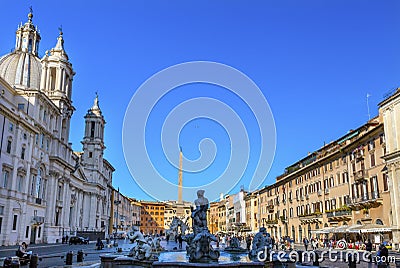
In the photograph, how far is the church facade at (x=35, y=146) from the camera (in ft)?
133

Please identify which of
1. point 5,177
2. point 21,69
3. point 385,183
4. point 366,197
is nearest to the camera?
point 385,183

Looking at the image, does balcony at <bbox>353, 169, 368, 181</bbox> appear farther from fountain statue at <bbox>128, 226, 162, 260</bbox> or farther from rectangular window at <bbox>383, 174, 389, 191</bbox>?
fountain statue at <bbox>128, 226, 162, 260</bbox>

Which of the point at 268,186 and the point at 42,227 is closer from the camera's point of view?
the point at 42,227

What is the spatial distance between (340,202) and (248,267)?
40.5 m

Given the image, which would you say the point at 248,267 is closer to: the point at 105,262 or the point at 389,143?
the point at 105,262

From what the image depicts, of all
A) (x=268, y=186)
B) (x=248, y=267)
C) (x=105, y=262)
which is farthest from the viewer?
(x=268, y=186)

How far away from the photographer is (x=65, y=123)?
2402 inches

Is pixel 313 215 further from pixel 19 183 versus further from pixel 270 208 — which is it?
pixel 19 183

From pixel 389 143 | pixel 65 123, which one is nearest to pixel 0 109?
pixel 65 123

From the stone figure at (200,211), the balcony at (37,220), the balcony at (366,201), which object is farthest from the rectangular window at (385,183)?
the balcony at (37,220)

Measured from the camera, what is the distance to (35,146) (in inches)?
1869

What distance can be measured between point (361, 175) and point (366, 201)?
3149 mm

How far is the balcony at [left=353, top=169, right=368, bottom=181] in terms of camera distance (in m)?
43.0

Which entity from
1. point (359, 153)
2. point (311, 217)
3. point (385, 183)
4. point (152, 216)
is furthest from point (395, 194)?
point (152, 216)
